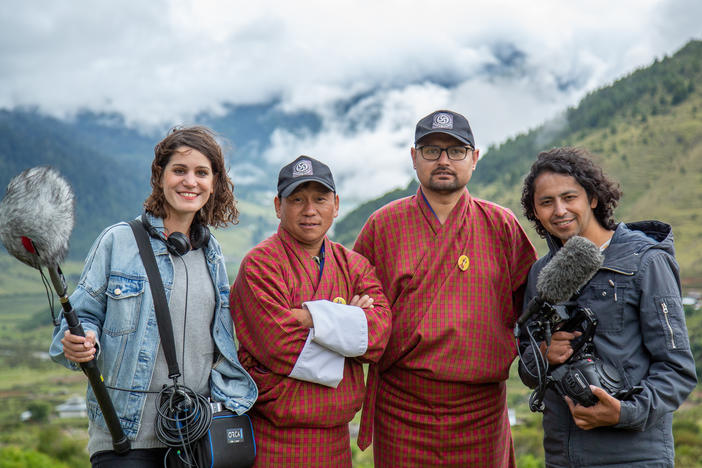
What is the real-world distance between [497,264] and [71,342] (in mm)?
2865

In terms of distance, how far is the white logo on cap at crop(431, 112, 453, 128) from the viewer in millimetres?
4465

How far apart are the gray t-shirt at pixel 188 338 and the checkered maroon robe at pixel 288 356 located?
0.85 feet

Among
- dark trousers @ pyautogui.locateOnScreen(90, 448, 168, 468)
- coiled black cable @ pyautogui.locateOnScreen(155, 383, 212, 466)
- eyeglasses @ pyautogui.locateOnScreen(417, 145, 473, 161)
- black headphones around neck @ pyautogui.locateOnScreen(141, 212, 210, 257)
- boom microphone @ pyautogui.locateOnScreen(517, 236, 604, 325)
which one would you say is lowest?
dark trousers @ pyautogui.locateOnScreen(90, 448, 168, 468)

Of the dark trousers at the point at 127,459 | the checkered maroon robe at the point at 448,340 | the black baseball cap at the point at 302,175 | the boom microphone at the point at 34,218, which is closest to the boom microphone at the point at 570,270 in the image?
the checkered maroon robe at the point at 448,340

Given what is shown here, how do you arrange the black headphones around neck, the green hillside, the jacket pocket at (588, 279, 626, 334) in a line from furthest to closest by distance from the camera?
1. the green hillside
2. the black headphones around neck
3. the jacket pocket at (588, 279, 626, 334)

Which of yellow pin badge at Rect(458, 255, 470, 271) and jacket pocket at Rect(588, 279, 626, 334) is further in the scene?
yellow pin badge at Rect(458, 255, 470, 271)

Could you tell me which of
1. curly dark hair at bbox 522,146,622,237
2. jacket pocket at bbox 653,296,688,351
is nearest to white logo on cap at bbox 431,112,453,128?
curly dark hair at bbox 522,146,622,237

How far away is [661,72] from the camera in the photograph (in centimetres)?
12094

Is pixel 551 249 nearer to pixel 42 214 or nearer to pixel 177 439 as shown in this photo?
pixel 177 439

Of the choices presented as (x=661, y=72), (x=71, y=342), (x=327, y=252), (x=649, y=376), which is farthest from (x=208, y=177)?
(x=661, y=72)

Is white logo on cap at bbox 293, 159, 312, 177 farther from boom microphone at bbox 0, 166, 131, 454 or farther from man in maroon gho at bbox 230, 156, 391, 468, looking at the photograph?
boom microphone at bbox 0, 166, 131, 454

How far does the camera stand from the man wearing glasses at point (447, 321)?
4441 mm

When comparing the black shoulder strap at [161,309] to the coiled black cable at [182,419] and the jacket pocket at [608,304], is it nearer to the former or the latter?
the coiled black cable at [182,419]

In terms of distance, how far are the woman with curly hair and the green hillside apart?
254ft
